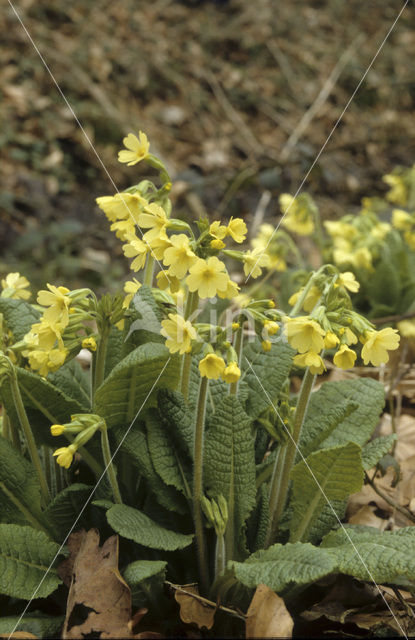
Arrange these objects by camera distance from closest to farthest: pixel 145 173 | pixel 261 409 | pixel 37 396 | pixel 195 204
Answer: pixel 37 396 → pixel 261 409 → pixel 195 204 → pixel 145 173

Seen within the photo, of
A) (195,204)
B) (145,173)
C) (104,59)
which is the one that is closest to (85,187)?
(145,173)

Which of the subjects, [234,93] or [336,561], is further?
[234,93]

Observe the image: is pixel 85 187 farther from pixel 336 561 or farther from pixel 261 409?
pixel 336 561

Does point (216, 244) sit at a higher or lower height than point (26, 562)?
higher

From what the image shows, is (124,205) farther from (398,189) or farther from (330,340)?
(398,189)

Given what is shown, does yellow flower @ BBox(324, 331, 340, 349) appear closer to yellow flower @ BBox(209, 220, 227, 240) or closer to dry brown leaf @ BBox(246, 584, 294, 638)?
yellow flower @ BBox(209, 220, 227, 240)

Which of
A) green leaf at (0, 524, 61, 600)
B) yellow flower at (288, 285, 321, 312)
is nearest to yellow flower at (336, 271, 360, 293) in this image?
yellow flower at (288, 285, 321, 312)

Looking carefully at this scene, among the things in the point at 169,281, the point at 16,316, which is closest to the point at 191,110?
the point at 16,316

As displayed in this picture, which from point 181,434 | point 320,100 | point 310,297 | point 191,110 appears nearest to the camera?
point 181,434
